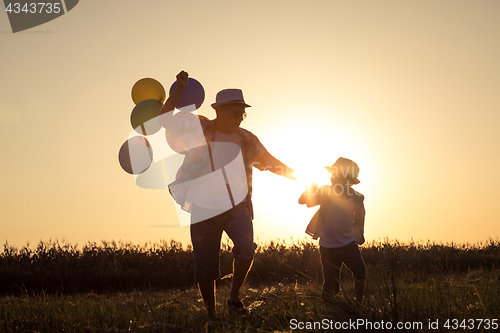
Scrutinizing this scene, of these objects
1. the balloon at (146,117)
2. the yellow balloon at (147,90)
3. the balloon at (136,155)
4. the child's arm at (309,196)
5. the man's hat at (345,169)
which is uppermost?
the yellow balloon at (147,90)

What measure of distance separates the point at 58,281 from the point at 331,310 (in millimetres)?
11706

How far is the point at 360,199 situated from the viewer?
624 cm

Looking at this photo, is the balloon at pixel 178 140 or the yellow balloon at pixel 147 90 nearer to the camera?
the balloon at pixel 178 140

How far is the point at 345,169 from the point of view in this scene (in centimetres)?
628

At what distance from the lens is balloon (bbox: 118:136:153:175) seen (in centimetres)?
464

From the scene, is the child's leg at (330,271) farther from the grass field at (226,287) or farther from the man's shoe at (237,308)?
the man's shoe at (237,308)

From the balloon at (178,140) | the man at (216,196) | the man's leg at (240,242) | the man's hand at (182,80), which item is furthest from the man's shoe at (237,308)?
the man's hand at (182,80)

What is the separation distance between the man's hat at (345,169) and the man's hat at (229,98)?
6.76 feet

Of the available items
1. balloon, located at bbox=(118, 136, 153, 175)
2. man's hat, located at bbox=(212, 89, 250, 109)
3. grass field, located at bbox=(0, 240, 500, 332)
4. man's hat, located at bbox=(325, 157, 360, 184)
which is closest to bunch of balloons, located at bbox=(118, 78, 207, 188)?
balloon, located at bbox=(118, 136, 153, 175)

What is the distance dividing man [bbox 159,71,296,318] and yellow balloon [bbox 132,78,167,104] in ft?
2.37

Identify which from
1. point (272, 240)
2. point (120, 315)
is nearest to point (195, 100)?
point (120, 315)

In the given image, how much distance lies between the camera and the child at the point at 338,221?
575 cm

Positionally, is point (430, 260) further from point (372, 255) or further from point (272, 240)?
point (272, 240)

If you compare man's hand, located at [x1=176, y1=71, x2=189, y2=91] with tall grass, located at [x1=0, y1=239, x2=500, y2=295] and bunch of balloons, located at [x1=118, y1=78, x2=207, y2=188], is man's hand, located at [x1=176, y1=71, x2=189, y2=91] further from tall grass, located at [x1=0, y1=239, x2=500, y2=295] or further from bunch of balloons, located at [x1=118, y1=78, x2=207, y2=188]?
tall grass, located at [x1=0, y1=239, x2=500, y2=295]
